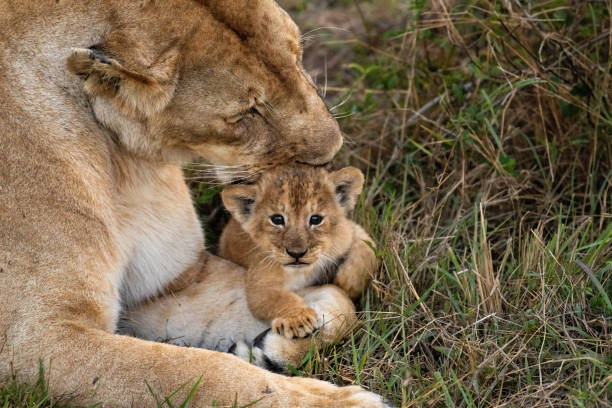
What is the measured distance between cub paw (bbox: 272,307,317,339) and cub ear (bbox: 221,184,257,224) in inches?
Answer: 17.8

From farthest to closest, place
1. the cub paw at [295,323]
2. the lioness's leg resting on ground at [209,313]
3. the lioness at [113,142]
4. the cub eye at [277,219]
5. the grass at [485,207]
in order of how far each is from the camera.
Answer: the lioness's leg resting on ground at [209,313] → the cub eye at [277,219] → the cub paw at [295,323] → the grass at [485,207] → the lioness at [113,142]

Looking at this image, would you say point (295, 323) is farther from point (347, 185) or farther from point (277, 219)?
point (347, 185)

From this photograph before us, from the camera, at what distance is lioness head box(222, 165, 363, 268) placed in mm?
3234

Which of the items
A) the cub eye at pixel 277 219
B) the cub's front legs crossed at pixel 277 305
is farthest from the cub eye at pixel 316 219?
the cub's front legs crossed at pixel 277 305

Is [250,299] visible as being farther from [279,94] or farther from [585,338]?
[585,338]

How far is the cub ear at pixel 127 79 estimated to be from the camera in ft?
9.17

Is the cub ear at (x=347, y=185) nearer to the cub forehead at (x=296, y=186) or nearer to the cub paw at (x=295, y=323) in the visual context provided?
the cub forehead at (x=296, y=186)

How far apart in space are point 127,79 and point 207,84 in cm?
26

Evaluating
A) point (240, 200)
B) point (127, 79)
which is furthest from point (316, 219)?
point (127, 79)

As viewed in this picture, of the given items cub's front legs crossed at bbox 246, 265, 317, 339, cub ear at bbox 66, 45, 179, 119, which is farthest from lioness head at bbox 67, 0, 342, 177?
cub's front legs crossed at bbox 246, 265, 317, 339

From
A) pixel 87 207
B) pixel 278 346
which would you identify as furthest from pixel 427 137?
pixel 87 207

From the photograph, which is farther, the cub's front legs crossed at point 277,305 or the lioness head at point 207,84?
the cub's front legs crossed at point 277,305

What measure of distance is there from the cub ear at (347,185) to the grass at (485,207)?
295 mm

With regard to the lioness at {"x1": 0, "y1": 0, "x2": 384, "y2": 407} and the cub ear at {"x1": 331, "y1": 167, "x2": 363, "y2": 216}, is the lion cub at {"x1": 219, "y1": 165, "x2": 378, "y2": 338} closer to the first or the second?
the cub ear at {"x1": 331, "y1": 167, "x2": 363, "y2": 216}
